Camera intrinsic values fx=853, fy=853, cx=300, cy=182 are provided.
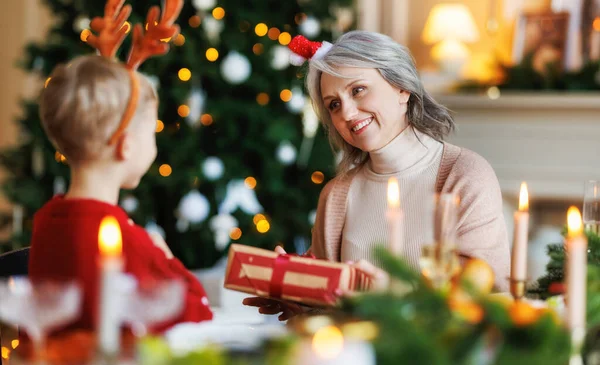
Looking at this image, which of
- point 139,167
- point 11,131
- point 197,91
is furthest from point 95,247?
point 11,131

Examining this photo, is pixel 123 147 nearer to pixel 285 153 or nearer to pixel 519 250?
pixel 519 250

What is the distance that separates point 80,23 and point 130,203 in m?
0.87

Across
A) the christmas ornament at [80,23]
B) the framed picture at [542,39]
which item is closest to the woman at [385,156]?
the christmas ornament at [80,23]

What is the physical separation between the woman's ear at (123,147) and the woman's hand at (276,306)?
23.0 inches

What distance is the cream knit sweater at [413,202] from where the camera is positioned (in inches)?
75.9

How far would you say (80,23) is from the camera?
13.0 ft

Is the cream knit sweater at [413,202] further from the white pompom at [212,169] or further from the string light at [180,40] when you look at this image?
the string light at [180,40]

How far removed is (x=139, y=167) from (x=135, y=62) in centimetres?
17

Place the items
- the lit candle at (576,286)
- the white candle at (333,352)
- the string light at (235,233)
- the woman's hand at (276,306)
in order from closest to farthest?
1. the white candle at (333,352)
2. the lit candle at (576,286)
3. the woman's hand at (276,306)
4. the string light at (235,233)

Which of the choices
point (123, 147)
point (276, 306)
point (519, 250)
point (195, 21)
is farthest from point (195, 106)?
point (519, 250)

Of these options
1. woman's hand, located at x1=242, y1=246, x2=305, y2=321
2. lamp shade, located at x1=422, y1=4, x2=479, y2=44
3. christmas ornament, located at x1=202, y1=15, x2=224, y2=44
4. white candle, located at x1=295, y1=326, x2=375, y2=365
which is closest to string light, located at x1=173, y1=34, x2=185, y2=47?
christmas ornament, located at x1=202, y1=15, x2=224, y2=44

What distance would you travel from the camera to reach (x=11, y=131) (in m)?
5.31

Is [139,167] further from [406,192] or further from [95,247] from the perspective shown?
[406,192]

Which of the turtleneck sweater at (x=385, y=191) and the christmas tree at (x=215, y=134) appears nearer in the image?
the turtleneck sweater at (x=385, y=191)
